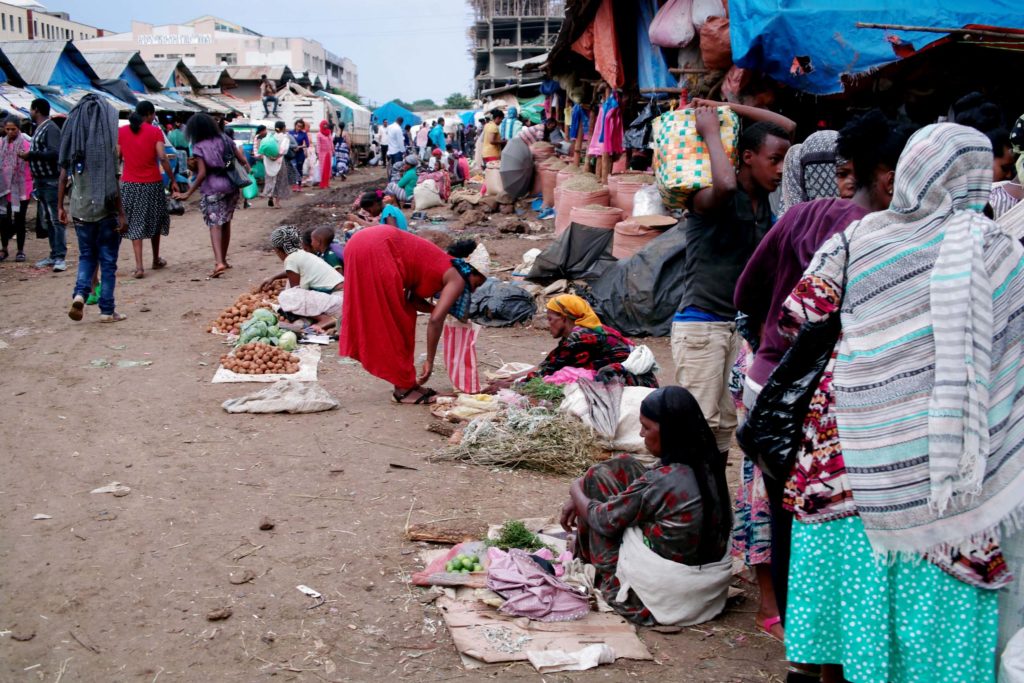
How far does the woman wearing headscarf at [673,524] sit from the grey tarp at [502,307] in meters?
5.52

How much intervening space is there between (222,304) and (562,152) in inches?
439

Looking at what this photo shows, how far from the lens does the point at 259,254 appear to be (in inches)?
491

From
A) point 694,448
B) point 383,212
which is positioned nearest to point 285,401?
point 694,448

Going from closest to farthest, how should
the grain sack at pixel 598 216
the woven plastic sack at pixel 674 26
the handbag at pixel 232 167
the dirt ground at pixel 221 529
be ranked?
the dirt ground at pixel 221 529
the woven plastic sack at pixel 674 26
the handbag at pixel 232 167
the grain sack at pixel 598 216

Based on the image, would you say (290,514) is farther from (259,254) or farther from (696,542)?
(259,254)

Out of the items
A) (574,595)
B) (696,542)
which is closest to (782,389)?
(696,542)

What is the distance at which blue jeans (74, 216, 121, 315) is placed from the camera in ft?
26.3

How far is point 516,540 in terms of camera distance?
12.8 ft

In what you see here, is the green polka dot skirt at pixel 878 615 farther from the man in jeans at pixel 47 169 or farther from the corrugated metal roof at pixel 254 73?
the corrugated metal roof at pixel 254 73

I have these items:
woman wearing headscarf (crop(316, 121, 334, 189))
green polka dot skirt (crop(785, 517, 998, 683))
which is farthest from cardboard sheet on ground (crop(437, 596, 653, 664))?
woman wearing headscarf (crop(316, 121, 334, 189))

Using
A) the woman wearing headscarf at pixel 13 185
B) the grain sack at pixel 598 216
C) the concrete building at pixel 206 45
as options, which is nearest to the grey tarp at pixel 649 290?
the grain sack at pixel 598 216

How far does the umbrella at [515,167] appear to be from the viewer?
17.5 meters

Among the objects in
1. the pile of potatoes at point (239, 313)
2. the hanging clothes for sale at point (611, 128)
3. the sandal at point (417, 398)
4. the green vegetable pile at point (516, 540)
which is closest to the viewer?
the green vegetable pile at point (516, 540)

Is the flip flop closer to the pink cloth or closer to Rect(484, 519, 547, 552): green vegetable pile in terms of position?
the pink cloth
